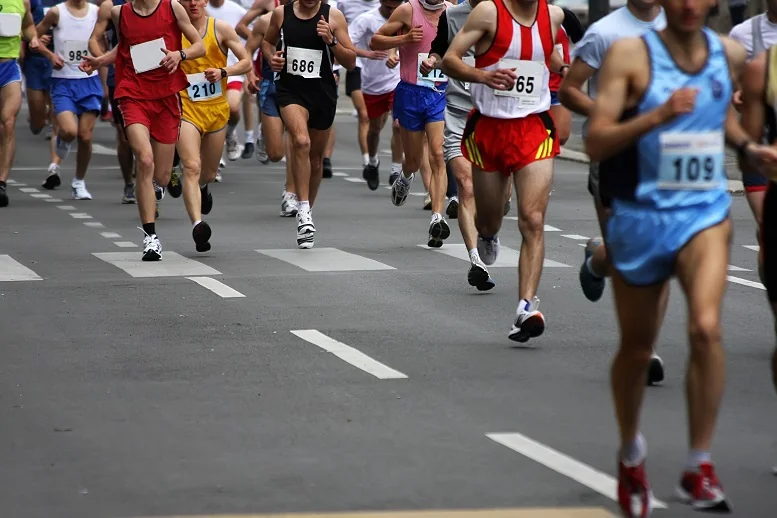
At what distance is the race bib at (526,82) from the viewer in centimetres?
940

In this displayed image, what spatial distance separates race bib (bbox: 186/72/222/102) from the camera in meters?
13.5

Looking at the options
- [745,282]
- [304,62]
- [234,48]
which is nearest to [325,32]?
[304,62]

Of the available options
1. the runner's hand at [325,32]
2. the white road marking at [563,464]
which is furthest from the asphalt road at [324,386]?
the runner's hand at [325,32]

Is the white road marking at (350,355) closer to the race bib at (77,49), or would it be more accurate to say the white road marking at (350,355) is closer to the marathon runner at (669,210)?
the marathon runner at (669,210)

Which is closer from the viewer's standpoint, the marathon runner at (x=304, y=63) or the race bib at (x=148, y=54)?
the race bib at (x=148, y=54)

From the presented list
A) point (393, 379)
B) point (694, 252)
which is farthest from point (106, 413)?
point (694, 252)

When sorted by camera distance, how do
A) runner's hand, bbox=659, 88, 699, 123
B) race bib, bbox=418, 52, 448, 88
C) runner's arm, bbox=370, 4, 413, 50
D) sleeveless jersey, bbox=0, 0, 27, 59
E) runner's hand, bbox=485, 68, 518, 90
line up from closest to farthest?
1. runner's hand, bbox=659, 88, 699, 123
2. runner's hand, bbox=485, 68, 518, 90
3. runner's arm, bbox=370, 4, 413, 50
4. race bib, bbox=418, 52, 448, 88
5. sleeveless jersey, bbox=0, 0, 27, 59

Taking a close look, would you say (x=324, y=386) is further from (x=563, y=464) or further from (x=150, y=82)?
(x=150, y=82)

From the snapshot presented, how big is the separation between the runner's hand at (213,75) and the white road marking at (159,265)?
4.35ft

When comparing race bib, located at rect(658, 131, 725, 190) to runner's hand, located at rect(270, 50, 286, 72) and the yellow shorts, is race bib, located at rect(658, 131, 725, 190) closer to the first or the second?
the yellow shorts

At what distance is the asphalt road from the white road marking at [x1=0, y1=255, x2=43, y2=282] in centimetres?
5

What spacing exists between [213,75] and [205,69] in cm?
78

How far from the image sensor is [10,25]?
1656 cm

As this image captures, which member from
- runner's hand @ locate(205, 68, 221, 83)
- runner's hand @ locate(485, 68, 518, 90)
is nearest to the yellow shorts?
runner's hand @ locate(205, 68, 221, 83)
